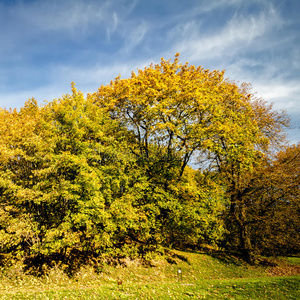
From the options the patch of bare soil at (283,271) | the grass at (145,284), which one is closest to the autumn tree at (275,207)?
the patch of bare soil at (283,271)

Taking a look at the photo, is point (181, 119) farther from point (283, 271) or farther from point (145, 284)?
point (283, 271)

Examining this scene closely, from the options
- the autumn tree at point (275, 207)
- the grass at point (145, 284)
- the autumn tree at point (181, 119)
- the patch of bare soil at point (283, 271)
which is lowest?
the patch of bare soil at point (283, 271)

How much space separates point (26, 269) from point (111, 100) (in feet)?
50.2

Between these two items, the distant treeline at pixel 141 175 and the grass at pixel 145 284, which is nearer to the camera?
the grass at pixel 145 284

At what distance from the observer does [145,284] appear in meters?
12.0

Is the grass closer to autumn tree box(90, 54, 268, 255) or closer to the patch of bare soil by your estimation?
the patch of bare soil

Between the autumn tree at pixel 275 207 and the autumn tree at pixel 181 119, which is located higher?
the autumn tree at pixel 181 119

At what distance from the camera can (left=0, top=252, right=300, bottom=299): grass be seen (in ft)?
32.8

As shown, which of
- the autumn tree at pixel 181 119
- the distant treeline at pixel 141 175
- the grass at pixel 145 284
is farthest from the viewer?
the autumn tree at pixel 181 119

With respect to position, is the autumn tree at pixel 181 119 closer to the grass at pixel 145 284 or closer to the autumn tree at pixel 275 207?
the autumn tree at pixel 275 207

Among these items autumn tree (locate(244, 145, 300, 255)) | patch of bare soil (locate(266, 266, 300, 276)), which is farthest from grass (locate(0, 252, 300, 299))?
autumn tree (locate(244, 145, 300, 255))

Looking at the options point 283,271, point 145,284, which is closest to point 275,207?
point 283,271

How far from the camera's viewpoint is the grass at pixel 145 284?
10.0 metres

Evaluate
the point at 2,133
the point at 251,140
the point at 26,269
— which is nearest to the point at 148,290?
the point at 26,269
